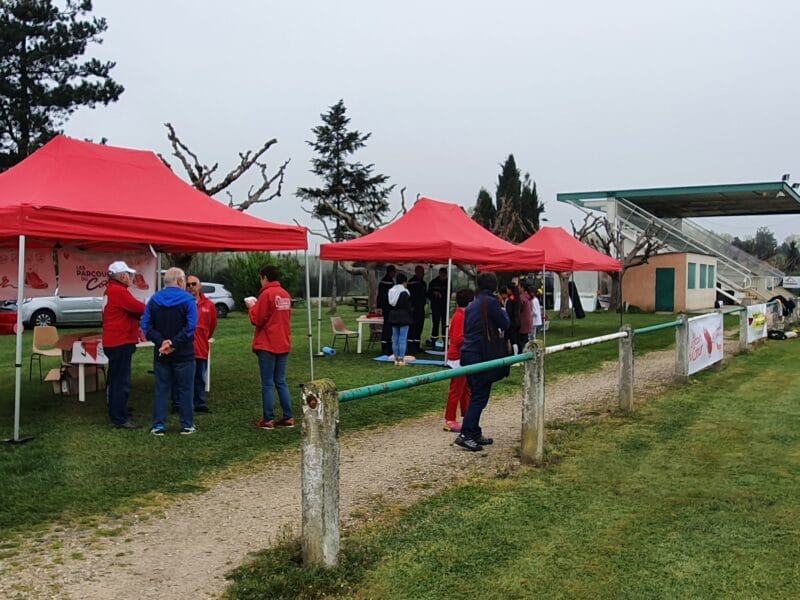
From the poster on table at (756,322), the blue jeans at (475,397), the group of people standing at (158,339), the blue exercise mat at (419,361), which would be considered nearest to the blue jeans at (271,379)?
the group of people standing at (158,339)

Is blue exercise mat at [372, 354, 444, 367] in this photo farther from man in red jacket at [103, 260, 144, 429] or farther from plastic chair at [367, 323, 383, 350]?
man in red jacket at [103, 260, 144, 429]

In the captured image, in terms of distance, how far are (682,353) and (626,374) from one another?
276 centimetres

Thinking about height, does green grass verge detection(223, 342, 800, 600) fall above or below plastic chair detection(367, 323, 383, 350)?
below

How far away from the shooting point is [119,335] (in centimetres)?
751

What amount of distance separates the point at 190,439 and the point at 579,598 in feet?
15.0

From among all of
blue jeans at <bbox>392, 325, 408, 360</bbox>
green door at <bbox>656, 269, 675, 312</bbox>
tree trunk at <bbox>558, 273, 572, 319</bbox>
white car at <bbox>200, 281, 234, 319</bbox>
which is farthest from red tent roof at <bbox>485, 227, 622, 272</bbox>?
white car at <bbox>200, 281, 234, 319</bbox>

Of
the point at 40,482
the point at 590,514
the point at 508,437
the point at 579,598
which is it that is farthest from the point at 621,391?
the point at 40,482

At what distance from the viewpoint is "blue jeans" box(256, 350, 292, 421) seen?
7.66m

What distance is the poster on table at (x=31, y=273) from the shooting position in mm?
9062

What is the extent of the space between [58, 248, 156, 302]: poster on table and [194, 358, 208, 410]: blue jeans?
201cm

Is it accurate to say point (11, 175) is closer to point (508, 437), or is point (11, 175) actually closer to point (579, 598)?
point (508, 437)

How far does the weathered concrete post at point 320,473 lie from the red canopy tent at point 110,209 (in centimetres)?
417

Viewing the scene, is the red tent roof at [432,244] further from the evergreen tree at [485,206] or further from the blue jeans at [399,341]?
the evergreen tree at [485,206]

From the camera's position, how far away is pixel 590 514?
504cm
